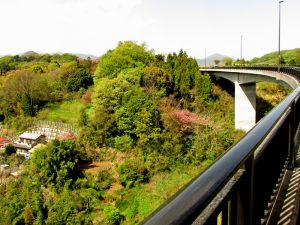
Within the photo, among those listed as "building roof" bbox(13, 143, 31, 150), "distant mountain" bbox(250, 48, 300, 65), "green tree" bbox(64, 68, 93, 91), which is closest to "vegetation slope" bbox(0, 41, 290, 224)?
"building roof" bbox(13, 143, 31, 150)

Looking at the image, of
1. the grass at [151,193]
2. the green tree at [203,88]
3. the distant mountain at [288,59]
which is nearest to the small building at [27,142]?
the grass at [151,193]

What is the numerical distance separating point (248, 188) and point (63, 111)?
35498 mm

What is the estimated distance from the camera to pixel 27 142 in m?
28.3

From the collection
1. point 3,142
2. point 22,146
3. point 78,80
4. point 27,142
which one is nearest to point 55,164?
point 22,146

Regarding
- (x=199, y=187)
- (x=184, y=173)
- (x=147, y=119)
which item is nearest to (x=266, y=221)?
(x=199, y=187)

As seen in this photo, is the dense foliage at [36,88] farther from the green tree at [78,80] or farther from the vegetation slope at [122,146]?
the vegetation slope at [122,146]

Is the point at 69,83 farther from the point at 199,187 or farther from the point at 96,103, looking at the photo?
the point at 199,187

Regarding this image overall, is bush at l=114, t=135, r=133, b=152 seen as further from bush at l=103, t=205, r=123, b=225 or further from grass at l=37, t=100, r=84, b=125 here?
grass at l=37, t=100, r=84, b=125

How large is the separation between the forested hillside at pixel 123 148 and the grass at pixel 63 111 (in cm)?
44

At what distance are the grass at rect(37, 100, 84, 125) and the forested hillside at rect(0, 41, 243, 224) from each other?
1.45 feet

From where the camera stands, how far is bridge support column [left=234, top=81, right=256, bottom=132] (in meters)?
30.7

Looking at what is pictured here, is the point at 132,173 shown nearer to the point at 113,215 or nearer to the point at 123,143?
the point at 123,143

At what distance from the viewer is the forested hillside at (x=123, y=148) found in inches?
727

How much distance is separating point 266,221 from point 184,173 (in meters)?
18.8
